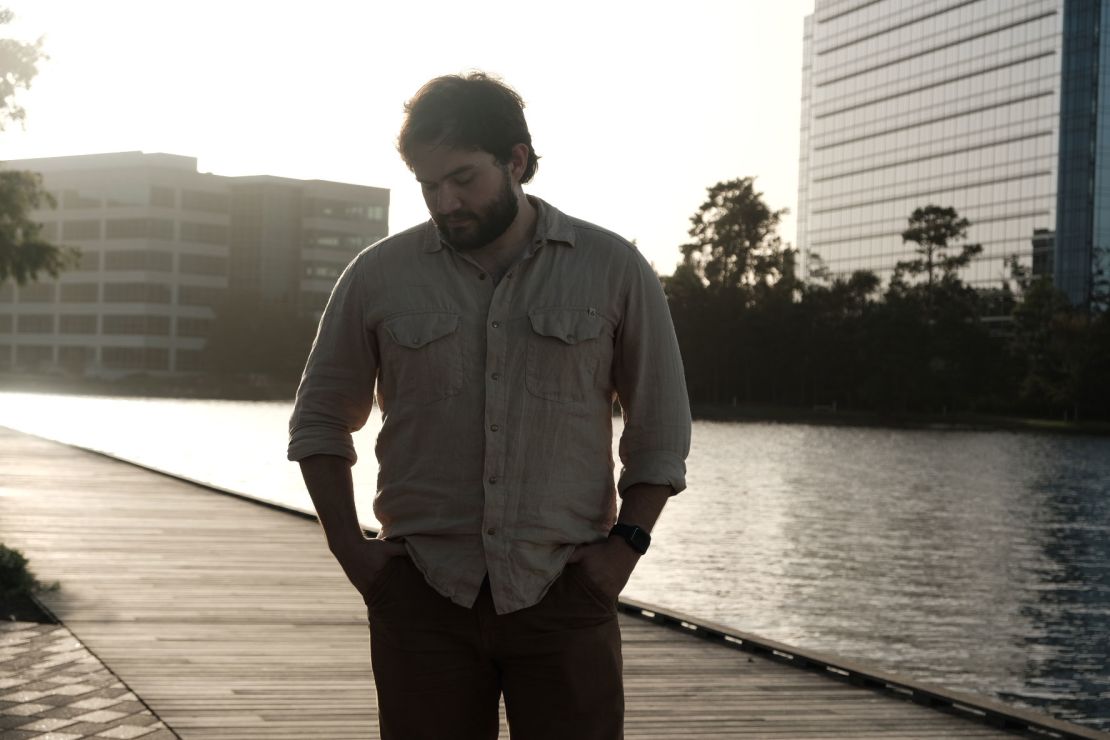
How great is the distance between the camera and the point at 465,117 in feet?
8.97

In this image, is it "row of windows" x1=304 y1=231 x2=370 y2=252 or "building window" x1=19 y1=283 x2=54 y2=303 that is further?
"row of windows" x1=304 y1=231 x2=370 y2=252

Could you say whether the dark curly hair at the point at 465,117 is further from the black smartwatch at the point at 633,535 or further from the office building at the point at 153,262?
the office building at the point at 153,262

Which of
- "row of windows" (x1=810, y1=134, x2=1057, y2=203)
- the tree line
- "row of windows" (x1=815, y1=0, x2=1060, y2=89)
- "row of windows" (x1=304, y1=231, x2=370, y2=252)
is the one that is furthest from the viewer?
"row of windows" (x1=304, y1=231, x2=370, y2=252)

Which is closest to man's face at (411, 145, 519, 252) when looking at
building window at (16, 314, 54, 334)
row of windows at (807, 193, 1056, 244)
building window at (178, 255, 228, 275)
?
row of windows at (807, 193, 1056, 244)

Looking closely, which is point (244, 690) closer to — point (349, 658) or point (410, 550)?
point (349, 658)

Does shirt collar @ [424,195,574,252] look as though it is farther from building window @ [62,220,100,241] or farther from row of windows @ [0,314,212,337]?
building window @ [62,220,100,241]

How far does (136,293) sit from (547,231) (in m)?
116

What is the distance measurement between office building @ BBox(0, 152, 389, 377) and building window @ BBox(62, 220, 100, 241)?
0.26 ft

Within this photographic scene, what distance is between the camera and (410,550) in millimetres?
2709

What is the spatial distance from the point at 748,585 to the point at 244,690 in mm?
11923

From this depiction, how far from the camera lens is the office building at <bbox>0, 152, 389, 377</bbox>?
373 ft

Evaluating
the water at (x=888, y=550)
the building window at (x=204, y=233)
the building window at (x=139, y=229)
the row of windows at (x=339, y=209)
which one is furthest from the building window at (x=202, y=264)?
the water at (x=888, y=550)

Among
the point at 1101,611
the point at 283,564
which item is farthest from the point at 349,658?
the point at 1101,611

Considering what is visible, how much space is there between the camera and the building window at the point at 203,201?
11606 cm
